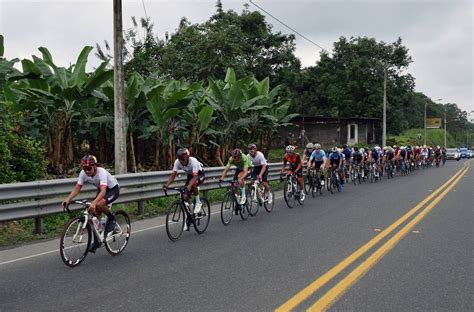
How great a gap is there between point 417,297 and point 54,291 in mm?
4177

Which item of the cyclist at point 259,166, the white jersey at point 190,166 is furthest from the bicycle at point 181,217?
the cyclist at point 259,166

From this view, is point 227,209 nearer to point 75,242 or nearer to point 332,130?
point 75,242

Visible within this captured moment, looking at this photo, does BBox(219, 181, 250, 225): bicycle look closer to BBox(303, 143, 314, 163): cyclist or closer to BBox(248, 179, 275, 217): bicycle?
BBox(248, 179, 275, 217): bicycle

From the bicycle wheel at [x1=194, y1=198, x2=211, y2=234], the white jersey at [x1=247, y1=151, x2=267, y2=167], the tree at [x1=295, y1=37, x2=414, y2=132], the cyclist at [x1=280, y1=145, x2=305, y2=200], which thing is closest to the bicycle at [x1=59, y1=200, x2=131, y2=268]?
the bicycle wheel at [x1=194, y1=198, x2=211, y2=234]

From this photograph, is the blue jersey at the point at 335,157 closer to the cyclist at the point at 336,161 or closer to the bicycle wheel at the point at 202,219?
the cyclist at the point at 336,161

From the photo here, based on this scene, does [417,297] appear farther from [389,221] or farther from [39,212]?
[39,212]

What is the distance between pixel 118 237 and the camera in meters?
7.47

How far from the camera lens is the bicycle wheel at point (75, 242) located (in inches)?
255

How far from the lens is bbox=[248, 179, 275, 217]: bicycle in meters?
11.7

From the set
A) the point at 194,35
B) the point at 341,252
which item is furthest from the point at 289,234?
the point at 194,35

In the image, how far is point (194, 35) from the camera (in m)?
34.9

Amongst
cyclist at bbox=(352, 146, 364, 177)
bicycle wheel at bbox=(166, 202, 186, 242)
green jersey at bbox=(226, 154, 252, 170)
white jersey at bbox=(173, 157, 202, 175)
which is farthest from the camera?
cyclist at bbox=(352, 146, 364, 177)

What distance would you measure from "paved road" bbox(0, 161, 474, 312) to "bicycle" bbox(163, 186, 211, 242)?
23 centimetres

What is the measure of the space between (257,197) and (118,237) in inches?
202
